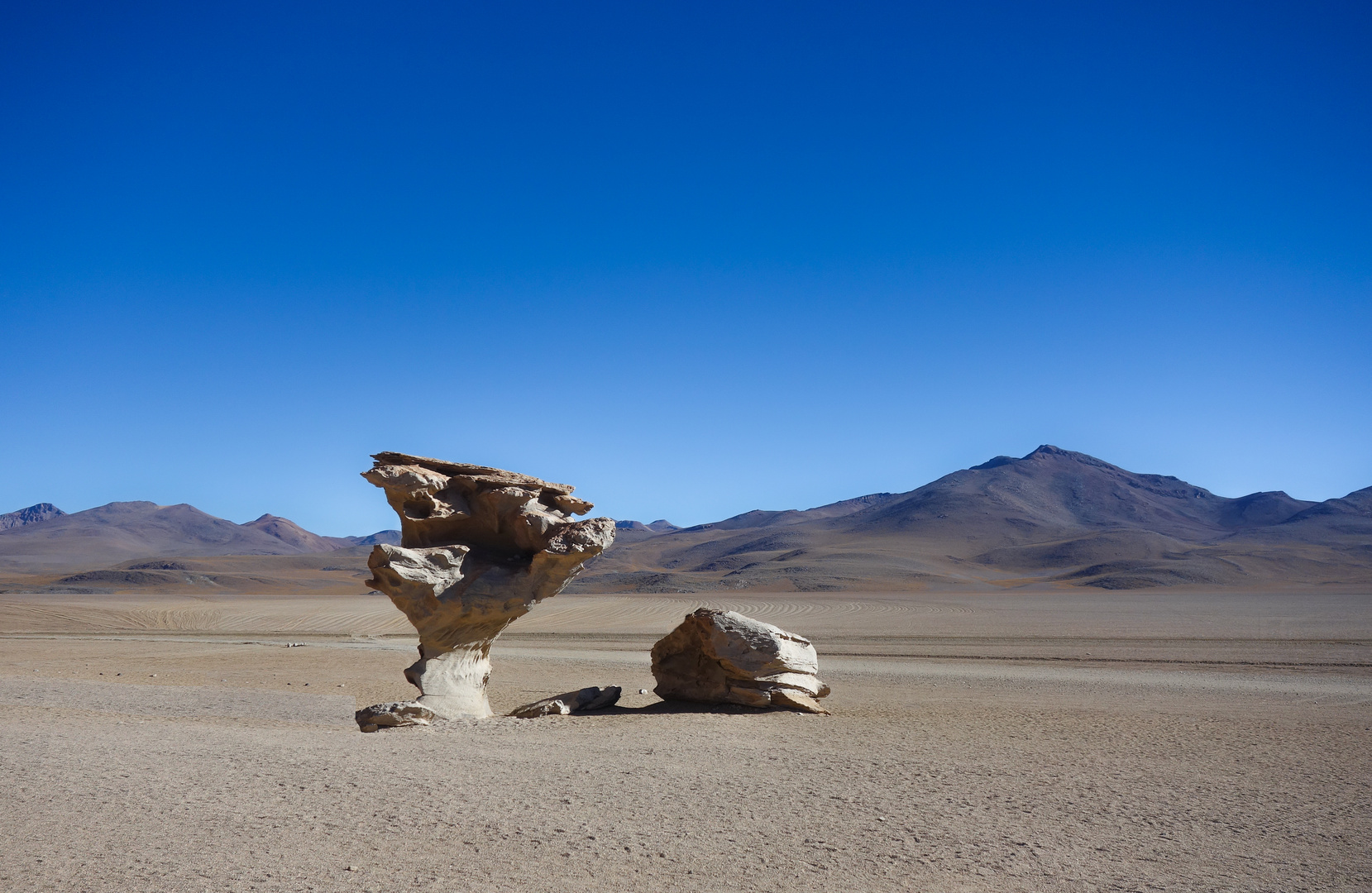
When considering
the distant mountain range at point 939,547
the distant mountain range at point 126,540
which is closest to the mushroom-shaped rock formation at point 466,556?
the distant mountain range at point 939,547

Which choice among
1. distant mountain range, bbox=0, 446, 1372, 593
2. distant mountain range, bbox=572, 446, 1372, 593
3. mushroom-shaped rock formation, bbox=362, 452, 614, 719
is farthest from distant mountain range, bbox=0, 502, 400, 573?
mushroom-shaped rock formation, bbox=362, 452, 614, 719

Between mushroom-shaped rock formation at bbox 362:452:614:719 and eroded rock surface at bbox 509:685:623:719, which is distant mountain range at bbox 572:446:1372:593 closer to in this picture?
eroded rock surface at bbox 509:685:623:719

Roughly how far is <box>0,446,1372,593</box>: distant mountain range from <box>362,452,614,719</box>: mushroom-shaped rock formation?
171ft

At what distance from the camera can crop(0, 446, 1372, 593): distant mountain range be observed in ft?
236

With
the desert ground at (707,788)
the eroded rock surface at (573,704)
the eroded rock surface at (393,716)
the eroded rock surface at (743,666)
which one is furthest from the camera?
the eroded rock surface at (743,666)

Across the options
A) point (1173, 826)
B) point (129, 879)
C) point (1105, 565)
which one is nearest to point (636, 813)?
point (129, 879)

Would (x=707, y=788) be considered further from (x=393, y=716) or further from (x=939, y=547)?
(x=939, y=547)

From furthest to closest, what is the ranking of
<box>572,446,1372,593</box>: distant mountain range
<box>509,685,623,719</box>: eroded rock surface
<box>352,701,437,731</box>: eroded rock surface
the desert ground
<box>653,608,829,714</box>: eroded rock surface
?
<box>572,446,1372,593</box>: distant mountain range, <box>653,608,829,714</box>: eroded rock surface, <box>509,685,623,719</box>: eroded rock surface, <box>352,701,437,731</box>: eroded rock surface, the desert ground

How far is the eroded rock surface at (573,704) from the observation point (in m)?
12.5

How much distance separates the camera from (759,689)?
12.6 metres

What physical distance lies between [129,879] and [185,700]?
1050 centimetres

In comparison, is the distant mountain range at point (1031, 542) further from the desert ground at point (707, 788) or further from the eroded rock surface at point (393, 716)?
the eroded rock surface at point (393, 716)

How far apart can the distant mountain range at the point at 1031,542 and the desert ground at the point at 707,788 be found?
5089 centimetres

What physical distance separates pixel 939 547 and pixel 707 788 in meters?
98.1
